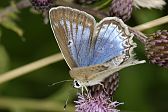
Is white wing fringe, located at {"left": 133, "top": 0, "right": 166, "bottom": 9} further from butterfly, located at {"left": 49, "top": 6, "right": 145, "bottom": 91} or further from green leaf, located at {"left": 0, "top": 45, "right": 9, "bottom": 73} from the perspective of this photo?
green leaf, located at {"left": 0, "top": 45, "right": 9, "bottom": 73}

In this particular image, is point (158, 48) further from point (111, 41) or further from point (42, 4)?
point (42, 4)

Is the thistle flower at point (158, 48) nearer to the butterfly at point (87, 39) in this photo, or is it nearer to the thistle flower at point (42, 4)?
the butterfly at point (87, 39)

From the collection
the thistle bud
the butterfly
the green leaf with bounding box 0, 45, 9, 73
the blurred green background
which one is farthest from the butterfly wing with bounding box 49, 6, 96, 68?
the green leaf with bounding box 0, 45, 9, 73

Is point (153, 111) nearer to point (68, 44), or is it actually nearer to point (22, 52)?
point (22, 52)

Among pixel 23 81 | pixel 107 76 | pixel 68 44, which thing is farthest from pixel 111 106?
pixel 23 81

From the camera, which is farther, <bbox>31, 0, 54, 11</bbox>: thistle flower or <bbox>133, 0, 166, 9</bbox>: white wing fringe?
<bbox>133, 0, 166, 9</bbox>: white wing fringe

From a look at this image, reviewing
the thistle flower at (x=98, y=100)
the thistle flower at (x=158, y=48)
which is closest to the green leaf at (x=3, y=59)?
the thistle flower at (x=98, y=100)

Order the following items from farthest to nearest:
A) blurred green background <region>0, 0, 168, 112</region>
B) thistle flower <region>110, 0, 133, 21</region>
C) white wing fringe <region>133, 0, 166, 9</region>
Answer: blurred green background <region>0, 0, 168, 112</region>, white wing fringe <region>133, 0, 166, 9</region>, thistle flower <region>110, 0, 133, 21</region>

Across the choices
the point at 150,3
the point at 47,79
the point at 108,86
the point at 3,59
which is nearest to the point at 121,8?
the point at 150,3
